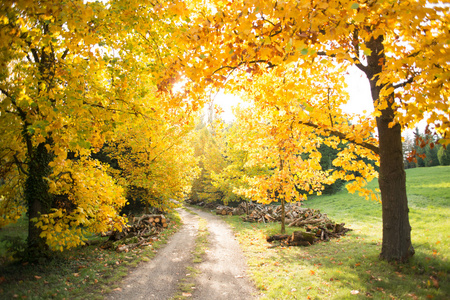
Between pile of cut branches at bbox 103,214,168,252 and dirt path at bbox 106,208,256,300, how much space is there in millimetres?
1290

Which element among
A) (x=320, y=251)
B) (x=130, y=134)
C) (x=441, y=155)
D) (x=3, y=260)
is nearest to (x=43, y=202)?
(x=3, y=260)

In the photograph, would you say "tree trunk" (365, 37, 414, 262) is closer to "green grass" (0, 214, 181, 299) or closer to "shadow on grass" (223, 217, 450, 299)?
"shadow on grass" (223, 217, 450, 299)

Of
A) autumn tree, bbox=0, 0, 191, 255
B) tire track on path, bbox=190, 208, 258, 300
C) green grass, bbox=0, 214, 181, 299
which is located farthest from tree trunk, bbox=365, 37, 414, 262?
green grass, bbox=0, 214, 181, 299

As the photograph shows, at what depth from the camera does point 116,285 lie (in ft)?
19.3

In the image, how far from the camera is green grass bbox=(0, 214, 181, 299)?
522cm

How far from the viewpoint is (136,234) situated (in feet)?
35.6

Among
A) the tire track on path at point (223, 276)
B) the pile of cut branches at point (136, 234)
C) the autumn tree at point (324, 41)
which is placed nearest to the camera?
the autumn tree at point (324, 41)

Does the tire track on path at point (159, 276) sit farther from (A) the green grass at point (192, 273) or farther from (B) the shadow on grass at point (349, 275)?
(B) the shadow on grass at point (349, 275)

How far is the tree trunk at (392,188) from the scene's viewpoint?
5785 millimetres

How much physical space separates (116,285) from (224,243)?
5.40 metres

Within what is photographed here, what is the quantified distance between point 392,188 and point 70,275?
8855mm

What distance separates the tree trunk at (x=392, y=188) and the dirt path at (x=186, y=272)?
12.3 feet

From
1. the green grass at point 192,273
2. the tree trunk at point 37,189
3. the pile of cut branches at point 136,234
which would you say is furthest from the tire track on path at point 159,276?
the tree trunk at point 37,189

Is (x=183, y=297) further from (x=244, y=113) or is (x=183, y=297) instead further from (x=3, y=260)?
(x=244, y=113)
